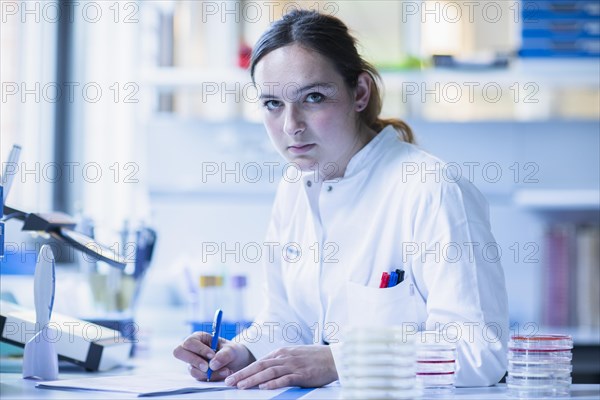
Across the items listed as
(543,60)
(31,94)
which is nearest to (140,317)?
(31,94)

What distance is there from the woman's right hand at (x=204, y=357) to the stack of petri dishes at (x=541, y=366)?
582 millimetres

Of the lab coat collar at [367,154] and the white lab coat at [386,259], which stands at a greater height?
the lab coat collar at [367,154]

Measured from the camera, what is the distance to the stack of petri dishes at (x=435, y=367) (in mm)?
1584

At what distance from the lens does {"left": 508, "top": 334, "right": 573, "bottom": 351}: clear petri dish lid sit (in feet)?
5.03

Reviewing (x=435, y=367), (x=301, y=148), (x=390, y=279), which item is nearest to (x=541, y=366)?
(x=435, y=367)

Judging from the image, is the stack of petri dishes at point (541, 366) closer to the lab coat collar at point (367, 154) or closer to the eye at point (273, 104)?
the lab coat collar at point (367, 154)

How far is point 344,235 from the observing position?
2.10 metres

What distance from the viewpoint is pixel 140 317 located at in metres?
3.28

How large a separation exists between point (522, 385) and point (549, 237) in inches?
75.6

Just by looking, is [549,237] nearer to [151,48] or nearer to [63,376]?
[151,48]

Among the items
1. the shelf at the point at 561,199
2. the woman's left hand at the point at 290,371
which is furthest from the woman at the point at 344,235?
the shelf at the point at 561,199

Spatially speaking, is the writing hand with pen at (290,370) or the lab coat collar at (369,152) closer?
the writing hand with pen at (290,370)

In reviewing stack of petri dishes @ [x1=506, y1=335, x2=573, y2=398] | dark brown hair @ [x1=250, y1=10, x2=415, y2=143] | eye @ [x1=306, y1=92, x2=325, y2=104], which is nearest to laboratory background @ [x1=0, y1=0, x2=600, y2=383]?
dark brown hair @ [x1=250, y1=10, x2=415, y2=143]

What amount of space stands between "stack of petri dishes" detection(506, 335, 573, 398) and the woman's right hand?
0.58 meters
